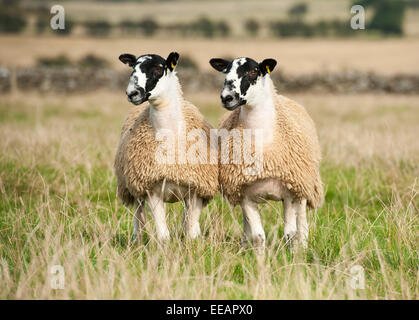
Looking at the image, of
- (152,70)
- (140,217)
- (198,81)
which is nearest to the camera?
(152,70)

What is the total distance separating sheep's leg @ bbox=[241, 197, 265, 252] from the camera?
4555 mm

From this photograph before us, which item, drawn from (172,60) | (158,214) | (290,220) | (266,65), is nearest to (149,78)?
(172,60)

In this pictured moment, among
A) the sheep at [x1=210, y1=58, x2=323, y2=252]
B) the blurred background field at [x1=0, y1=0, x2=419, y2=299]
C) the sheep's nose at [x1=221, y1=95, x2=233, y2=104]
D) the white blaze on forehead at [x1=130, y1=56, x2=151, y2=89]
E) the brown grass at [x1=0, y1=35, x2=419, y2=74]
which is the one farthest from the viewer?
the brown grass at [x1=0, y1=35, x2=419, y2=74]

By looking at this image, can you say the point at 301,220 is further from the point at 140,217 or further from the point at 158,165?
the point at 140,217

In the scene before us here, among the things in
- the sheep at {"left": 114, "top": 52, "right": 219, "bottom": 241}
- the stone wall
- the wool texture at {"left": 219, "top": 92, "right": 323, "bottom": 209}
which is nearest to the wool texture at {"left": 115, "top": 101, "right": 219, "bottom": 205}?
the sheep at {"left": 114, "top": 52, "right": 219, "bottom": 241}

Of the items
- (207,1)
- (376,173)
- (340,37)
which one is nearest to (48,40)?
(340,37)

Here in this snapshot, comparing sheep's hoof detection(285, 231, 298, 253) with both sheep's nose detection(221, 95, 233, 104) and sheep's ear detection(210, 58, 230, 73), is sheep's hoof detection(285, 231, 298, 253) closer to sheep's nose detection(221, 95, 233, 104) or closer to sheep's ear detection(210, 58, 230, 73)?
sheep's nose detection(221, 95, 233, 104)

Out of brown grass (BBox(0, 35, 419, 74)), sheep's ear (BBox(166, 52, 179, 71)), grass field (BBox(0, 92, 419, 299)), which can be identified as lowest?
grass field (BBox(0, 92, 419, 299))

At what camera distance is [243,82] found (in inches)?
170

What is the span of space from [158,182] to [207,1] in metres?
86.1

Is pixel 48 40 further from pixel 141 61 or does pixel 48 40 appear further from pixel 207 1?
pixel 207 1

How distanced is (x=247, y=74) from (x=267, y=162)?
78cm

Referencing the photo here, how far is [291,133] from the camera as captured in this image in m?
4.72

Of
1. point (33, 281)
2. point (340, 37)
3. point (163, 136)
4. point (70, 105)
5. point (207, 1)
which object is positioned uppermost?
point (207, 1)
